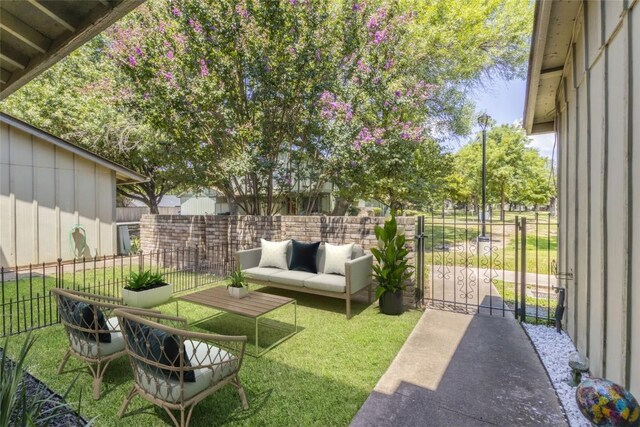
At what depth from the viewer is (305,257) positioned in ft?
21.1

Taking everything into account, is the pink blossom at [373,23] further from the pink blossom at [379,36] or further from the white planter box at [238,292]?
the white planter box at [238,292]

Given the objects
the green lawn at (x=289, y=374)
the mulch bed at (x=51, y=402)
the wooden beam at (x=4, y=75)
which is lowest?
the green lawn at (x=289, y=374)

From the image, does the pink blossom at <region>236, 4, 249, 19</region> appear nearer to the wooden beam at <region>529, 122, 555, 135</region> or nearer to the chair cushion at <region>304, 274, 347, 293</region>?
the chair cushion at <region>304, 274, 347, 293</region>

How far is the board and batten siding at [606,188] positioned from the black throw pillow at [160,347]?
3457 mm

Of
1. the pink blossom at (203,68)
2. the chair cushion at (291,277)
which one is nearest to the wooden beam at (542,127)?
the chair cushion at (291,277)

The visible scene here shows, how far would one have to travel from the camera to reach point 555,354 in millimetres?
4062

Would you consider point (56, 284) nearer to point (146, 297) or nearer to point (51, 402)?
point (146, 297)

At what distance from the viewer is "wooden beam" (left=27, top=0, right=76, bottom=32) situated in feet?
7.63

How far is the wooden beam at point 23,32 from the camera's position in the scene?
2.52 meters

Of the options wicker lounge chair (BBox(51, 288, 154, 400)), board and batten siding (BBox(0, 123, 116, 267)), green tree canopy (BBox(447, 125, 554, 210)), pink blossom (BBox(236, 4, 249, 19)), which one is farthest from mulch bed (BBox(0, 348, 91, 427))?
green tree canopy (BBox(447, 125, 554, 210))

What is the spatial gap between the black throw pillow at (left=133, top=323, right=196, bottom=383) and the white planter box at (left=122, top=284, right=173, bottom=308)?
314 centimetres

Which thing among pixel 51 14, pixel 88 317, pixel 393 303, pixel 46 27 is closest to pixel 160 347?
pixel 88 317

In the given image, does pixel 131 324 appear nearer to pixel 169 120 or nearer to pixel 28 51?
pixel 28 51

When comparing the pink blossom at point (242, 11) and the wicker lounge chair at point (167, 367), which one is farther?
the pink blossom at point (242, 11)
